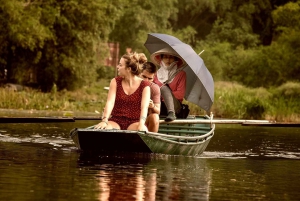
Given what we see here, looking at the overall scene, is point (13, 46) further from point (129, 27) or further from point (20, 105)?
point (129, 27)

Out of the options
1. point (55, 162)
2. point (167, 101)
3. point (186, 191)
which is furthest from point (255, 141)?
point (186, 191)

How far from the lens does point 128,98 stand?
15.6m

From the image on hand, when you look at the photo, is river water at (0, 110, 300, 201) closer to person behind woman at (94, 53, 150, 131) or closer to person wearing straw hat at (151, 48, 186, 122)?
person behind woman at (94, 53, 150, 131)

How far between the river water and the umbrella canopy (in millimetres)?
1045

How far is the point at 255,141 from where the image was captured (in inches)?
907

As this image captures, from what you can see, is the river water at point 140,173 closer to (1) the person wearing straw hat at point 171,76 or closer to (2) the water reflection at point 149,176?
(2) the water reflection at point 149,176

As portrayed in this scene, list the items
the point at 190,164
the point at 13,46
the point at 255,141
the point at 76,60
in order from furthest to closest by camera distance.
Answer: the point at 76,60 → the point at 13,46 → the point at 255,141 → the point at 190,164

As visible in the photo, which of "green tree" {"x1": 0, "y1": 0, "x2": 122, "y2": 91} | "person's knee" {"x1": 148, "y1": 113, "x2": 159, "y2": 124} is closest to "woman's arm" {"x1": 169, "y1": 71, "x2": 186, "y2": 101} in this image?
"person's knee" {"x1": 148, "y1": 113, "x2": 159, "y2": 124}

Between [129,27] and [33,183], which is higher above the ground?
[129,27]

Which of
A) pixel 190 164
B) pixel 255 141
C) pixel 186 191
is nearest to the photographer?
pixel 186 191

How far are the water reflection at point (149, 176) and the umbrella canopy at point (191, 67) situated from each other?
6.68 feet

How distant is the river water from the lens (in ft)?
36.2

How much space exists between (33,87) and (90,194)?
3084 centimetres

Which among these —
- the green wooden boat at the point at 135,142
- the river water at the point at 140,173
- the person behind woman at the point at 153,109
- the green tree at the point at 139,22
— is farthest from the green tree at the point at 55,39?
the person behind woman at the point at 153,109
